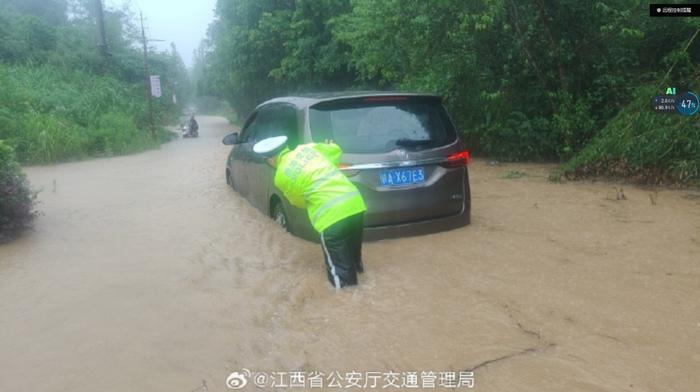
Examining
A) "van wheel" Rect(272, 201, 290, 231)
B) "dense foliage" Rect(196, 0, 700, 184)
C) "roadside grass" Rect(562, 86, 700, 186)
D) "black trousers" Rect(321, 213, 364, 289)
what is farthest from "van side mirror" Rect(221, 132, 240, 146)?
"roadside grass" Rect(562, 86, 700, 186)

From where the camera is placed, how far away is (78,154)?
16969 mm

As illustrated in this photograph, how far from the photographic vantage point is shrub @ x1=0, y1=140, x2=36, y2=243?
21.2 feet

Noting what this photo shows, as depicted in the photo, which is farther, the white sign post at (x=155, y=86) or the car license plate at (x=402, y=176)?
the white sign post at (x=155, y=86)

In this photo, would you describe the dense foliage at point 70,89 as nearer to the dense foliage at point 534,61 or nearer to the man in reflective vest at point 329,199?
the dense foliage at point 534,61

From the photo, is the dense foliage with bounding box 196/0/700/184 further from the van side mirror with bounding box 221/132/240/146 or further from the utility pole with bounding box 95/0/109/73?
the utility pole with bounding box 95/0/109/73

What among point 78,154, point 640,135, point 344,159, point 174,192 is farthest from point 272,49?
point 344,159

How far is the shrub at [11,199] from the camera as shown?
255 inches

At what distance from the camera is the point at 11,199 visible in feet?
21.3

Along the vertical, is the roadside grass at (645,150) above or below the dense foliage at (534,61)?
below

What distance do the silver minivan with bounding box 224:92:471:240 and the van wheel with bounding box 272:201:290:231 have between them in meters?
0.04

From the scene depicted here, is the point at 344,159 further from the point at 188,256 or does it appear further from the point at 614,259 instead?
the point at 614,259

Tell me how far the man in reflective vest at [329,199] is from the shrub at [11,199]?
3.77 meters
